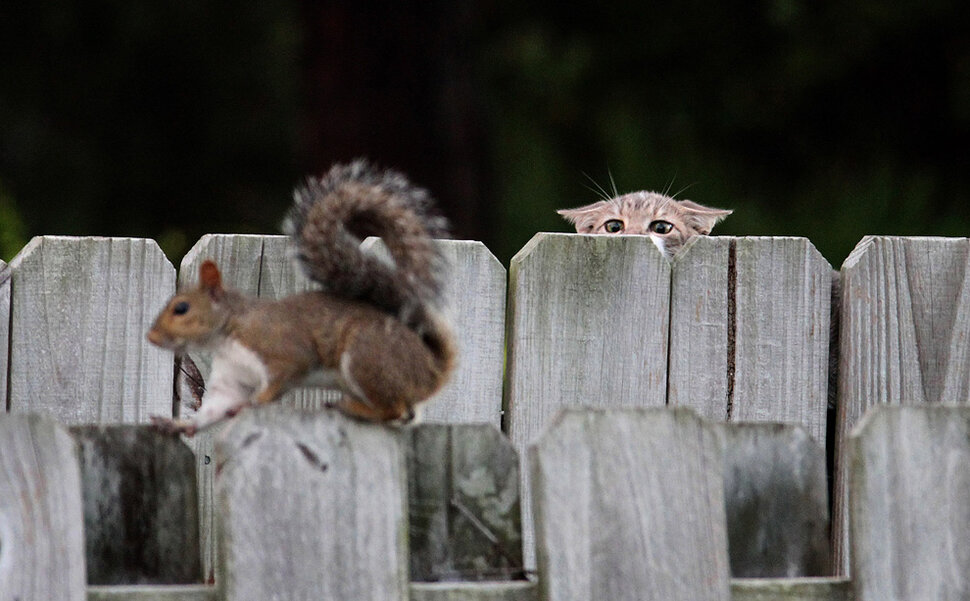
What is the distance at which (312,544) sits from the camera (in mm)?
1609

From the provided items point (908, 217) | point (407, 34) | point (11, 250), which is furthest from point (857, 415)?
point (407, 34)

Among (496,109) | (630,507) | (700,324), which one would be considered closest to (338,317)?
(630,507)

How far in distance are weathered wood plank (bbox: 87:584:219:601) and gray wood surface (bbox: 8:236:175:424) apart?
2.43ft

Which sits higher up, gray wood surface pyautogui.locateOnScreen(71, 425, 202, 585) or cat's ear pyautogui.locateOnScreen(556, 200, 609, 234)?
cat's ear pyautogui.locateOnScreen(556, 200, 609, 234)

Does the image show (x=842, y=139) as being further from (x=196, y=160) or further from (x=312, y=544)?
(x=312, y=544)

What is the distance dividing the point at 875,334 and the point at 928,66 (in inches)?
185

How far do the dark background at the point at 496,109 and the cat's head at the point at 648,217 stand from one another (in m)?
1.07

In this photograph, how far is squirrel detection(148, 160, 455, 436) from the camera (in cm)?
175

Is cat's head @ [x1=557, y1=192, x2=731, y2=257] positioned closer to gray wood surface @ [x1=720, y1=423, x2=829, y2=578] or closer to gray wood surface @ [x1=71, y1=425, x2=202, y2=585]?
gray wood surface @ [x1=720, y1=423, x2=829, y2=578]

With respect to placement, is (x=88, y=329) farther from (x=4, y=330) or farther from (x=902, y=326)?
(x=902, y=326)

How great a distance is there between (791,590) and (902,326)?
0.91 m

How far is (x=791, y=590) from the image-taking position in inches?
68.7

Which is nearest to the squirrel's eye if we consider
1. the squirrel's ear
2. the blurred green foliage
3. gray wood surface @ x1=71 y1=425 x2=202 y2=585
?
the blurred green foliage

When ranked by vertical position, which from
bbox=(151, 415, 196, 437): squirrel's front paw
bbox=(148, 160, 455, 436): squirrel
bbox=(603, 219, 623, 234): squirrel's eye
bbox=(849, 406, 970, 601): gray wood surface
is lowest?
bbox=(849, 406, 970, 601): gray wood surface
